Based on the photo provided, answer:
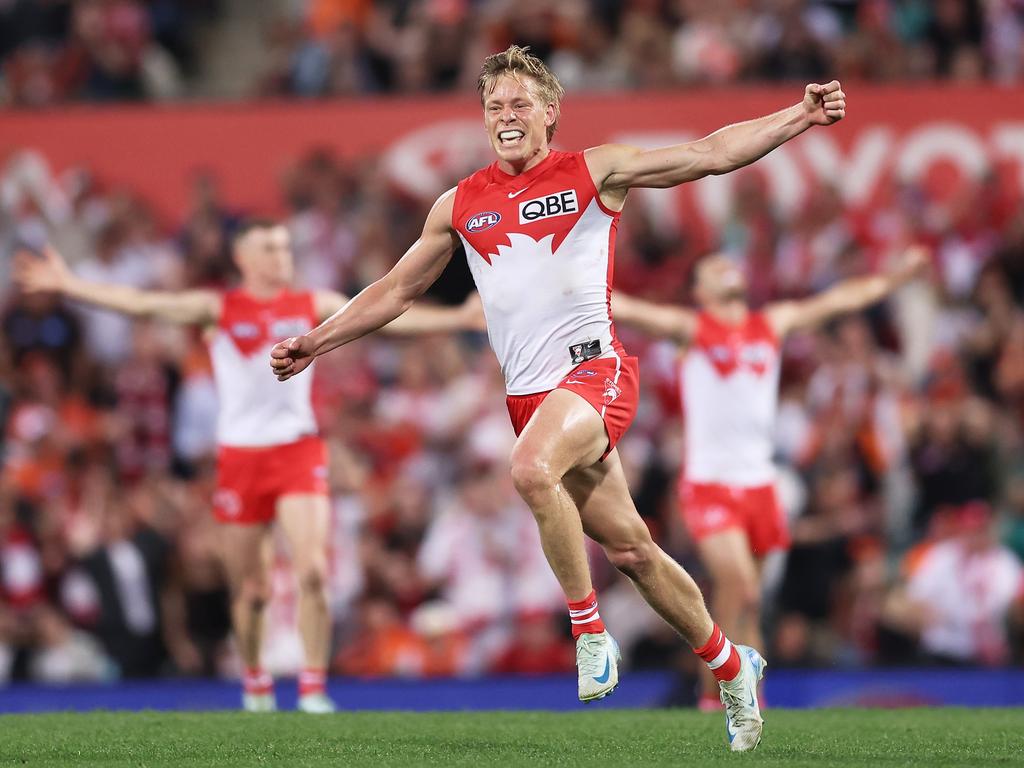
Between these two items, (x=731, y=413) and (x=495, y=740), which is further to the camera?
(x=731, y=413)

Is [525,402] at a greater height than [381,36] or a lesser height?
lesser

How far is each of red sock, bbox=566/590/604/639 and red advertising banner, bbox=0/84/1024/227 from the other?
10.2 metres

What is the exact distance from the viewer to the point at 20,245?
58.6 ft

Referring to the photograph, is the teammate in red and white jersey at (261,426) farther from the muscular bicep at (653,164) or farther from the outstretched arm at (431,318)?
the muscular bicep at (653,164)

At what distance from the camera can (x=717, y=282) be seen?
1245 centimetres

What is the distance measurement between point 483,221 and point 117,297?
13.8ft

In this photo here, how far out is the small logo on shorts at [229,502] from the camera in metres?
11.5

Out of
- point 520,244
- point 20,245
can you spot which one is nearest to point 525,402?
point 520,244

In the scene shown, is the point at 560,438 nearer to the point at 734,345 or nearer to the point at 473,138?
the point at 734,345

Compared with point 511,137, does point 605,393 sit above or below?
below

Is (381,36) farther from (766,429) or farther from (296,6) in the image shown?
(766,429)

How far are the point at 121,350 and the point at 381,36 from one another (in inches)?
177

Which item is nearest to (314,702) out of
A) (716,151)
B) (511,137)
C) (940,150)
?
(511,137)

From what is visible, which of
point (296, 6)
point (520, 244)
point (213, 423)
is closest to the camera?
point (520, 244)
